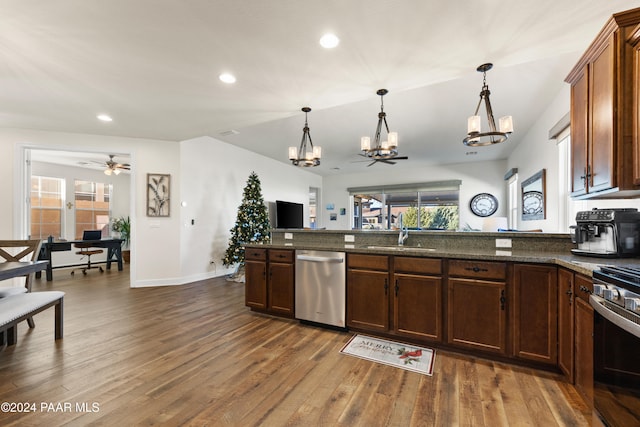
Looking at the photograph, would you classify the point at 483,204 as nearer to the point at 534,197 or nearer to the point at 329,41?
the point at 534,197

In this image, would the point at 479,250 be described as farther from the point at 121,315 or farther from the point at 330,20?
the point at 121,315

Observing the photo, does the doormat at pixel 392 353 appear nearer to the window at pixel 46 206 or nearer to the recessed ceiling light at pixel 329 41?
the recessed ceiling light at pixel 329 41

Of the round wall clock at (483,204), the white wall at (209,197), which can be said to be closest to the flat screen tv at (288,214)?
the white wall at (209,197)

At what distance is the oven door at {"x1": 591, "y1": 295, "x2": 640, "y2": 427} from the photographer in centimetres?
119

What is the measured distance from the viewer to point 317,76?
8.95 feet

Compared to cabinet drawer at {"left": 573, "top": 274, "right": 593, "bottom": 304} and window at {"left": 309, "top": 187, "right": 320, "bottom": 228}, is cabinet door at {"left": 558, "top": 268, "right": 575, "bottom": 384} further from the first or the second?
window at {"left": 309, "top": 187, "right": 320, "bottom": 228}

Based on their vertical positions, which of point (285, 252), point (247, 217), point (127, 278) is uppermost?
point (247, 217)

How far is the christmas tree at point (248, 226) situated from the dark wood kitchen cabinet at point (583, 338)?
4.61 meters

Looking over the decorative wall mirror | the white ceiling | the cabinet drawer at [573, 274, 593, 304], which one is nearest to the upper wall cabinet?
the white ceiling

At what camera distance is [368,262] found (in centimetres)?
267

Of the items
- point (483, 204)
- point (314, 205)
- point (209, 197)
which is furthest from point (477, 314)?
point (314, 205)

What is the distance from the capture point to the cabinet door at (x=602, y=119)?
5.55ft

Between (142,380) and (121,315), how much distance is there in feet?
5.71

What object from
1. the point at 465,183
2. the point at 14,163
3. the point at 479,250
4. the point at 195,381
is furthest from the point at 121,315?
the point at 465,183
